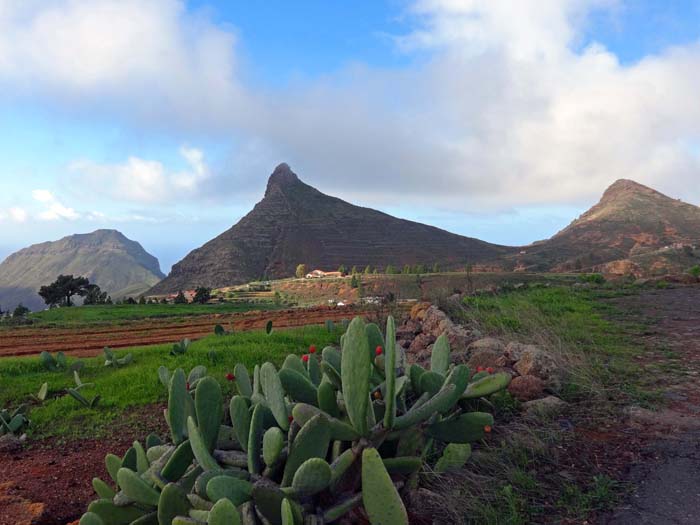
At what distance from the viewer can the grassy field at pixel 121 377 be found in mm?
5414

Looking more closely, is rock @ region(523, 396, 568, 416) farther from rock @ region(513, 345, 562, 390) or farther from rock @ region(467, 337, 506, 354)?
rock @ region(467, 337, 506, 354)

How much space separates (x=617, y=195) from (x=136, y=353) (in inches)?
3123

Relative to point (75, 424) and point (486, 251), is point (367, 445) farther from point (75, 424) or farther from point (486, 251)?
point (486, 251)

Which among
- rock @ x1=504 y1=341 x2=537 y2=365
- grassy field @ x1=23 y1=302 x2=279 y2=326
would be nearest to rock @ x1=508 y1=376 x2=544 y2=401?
rock @ x1=504 y1=341 x2=537 y2=365

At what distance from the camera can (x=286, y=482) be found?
2.37 metres

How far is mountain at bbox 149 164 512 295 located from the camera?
5972 centimetres

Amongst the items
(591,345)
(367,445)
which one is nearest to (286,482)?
(367,445)

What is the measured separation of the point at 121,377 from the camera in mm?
6848

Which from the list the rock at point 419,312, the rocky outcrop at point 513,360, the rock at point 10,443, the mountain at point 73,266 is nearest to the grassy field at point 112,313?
the rock at point 419,312

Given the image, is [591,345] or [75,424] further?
[591,345]

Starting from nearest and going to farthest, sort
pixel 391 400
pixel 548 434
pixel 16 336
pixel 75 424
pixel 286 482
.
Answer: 1. pixel 286 482
2. pixel 391 400
3. pixel 548 434
4. pixel 75 424
5. pixel 16 336

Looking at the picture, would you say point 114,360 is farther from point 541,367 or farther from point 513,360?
point 541,367

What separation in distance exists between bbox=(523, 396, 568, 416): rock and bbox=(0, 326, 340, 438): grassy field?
3.21m

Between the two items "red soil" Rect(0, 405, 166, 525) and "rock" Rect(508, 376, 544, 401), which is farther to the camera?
"rock" Rect(508, 376, 544, 401)
